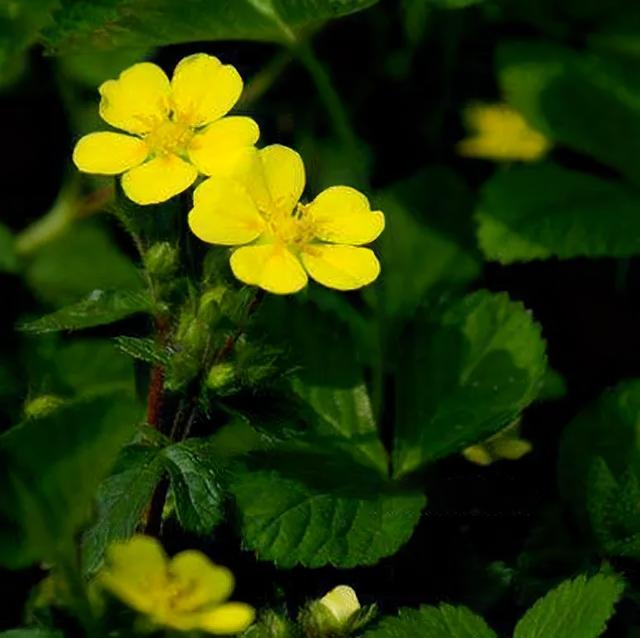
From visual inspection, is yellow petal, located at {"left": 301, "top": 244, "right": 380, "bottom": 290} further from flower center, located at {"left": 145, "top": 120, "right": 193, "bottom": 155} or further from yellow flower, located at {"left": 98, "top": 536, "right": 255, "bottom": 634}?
yellow flower, located at {"left": 98, "top": 536, "right": 255, "bottom": 634}

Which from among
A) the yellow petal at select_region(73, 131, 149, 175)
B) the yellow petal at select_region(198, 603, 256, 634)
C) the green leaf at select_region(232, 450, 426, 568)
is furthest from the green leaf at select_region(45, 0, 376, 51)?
the yellow petal at select_region(198, 603, 256, 634)

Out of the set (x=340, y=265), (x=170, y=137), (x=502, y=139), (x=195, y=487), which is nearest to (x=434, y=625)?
(x=195, y=487)

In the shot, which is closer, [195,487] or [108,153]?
[195,487]

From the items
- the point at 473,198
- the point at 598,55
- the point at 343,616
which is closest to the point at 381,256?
the point at 473,198

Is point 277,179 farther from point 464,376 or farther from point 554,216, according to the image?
point 554,216

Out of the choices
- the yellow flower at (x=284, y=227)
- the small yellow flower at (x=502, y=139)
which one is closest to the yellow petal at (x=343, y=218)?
the yellow flower at (x=284, y=227)

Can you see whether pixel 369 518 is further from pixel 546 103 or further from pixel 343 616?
pixel 546 103

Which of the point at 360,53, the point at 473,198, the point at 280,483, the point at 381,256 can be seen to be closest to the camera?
the point at 280,483
